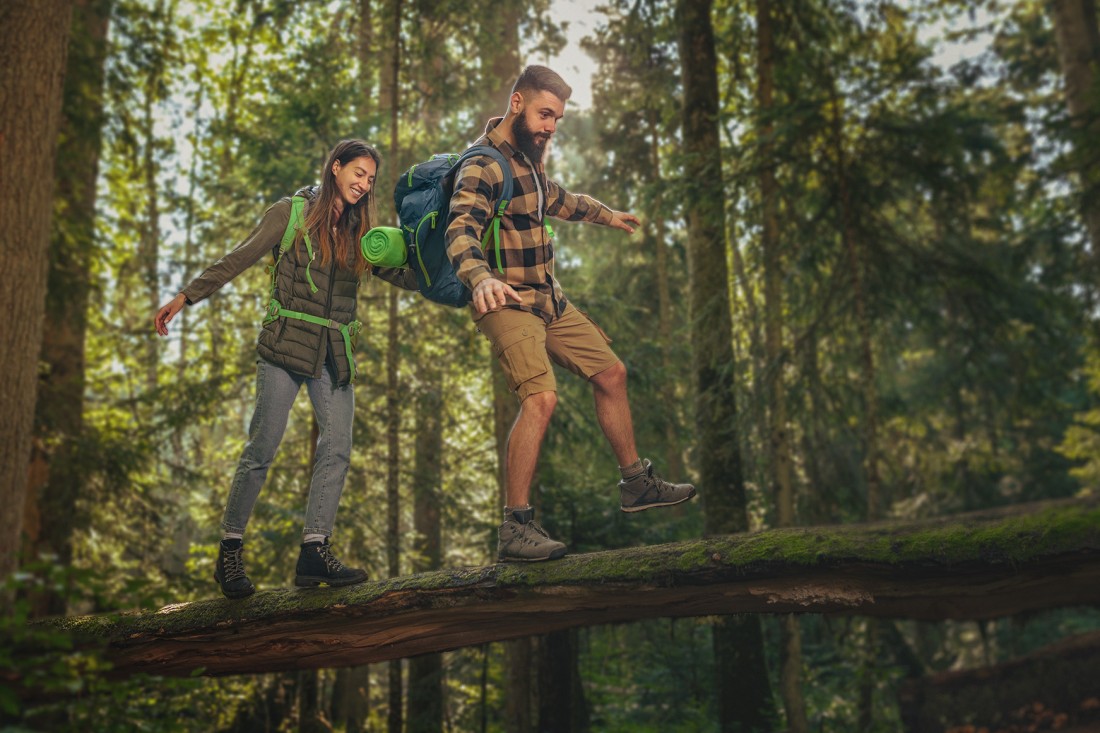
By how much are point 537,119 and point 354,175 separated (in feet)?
3.62

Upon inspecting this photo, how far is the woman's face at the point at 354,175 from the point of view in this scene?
4695 millimetres

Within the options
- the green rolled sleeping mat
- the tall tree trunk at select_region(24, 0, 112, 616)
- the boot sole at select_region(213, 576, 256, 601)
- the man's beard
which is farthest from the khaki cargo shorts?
the tall tree trunk at select_region(24, 0, 112, 616)

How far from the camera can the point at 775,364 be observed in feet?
35.1

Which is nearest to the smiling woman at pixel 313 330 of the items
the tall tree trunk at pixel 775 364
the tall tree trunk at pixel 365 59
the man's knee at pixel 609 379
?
the man's knee at pixel 609 379

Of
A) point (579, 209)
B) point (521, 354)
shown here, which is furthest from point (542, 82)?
point (521, 354)

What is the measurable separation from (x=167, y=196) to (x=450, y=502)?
837 centimetres

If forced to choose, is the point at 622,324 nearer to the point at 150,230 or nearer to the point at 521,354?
the point at 521,354

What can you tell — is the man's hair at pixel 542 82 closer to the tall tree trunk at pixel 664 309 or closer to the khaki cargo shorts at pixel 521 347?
the khaki cargo shorts at pixel 521 347

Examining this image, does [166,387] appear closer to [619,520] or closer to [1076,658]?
[619,520]

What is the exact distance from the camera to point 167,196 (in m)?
15.9

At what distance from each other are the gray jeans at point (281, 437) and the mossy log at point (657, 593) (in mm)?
549

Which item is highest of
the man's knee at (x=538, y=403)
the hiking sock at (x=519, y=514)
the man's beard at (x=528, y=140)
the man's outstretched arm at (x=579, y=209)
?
the man's beard at (x=528, y=140)

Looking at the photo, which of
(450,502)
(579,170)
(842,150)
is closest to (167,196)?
(450,502)

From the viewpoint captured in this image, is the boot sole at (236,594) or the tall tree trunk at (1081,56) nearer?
the boot sole at (236,594)
